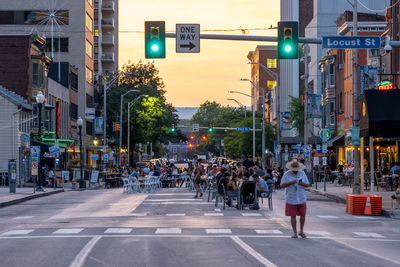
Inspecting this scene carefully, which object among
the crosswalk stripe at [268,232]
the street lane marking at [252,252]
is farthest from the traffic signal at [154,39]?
Result: the street lane marking at [252,252]

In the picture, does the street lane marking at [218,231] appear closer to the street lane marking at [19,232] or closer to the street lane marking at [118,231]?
the street lane marking at [118,231]

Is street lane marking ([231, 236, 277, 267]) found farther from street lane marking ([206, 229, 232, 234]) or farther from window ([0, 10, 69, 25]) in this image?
window ([0, 10, 69, 25])

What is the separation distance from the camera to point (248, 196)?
28453mm

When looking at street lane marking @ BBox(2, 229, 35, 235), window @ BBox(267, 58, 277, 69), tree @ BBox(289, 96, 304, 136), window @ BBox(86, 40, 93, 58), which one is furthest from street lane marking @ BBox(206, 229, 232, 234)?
window @ BBox(267, 58, 277, 69)

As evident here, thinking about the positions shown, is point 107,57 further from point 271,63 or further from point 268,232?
point 268,232

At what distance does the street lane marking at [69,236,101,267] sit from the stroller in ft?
39.1

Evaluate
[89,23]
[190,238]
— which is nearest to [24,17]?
[89,23]

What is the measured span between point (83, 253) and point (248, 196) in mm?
14979

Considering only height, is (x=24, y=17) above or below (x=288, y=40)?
above

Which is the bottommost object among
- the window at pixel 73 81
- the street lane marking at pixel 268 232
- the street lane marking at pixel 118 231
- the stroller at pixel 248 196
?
the street lane marking at pixel 268 232

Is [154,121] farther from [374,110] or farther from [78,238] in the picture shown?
[78,238]

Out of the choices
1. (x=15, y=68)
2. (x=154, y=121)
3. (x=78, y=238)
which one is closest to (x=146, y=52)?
(x=78, y=238)

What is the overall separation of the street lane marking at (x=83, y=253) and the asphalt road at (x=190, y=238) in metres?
0.02

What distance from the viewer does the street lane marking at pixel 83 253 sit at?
1248 centimetres
